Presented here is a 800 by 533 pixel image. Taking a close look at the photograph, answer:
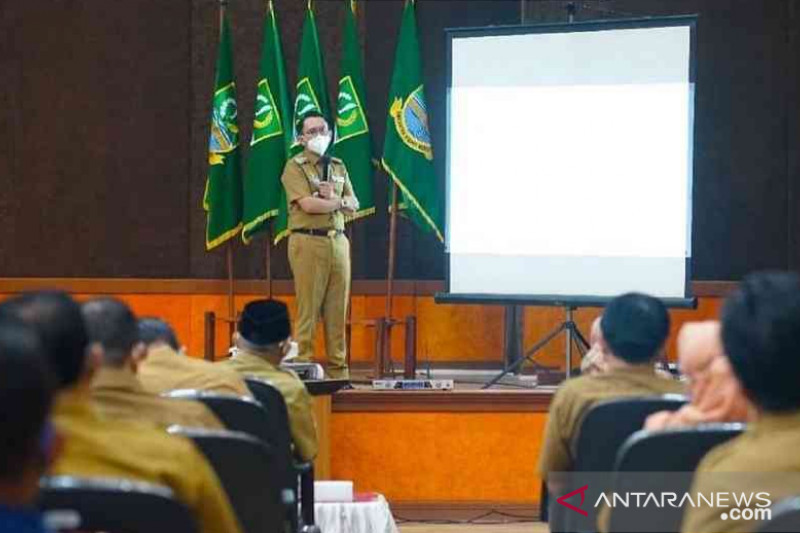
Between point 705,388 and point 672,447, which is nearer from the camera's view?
point 672,447

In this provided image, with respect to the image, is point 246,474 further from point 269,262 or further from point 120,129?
point 120,129

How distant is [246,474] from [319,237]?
200 inches

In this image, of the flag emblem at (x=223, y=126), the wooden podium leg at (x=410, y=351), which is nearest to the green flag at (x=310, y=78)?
the flag emblem at (x=223, y=126)

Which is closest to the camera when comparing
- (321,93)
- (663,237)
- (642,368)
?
(642,368)

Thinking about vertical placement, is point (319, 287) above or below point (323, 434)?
above

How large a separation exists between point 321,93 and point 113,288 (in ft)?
6.85

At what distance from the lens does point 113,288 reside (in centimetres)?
991

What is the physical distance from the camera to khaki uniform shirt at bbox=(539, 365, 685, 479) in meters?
3.60

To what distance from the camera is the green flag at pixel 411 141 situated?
8.70 metres

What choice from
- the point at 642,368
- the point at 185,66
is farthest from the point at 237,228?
the point at 642,368

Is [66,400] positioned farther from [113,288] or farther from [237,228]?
[113,288]

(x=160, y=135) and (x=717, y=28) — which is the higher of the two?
(x=717, y=28)

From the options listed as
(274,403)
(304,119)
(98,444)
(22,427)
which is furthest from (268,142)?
(22,427)

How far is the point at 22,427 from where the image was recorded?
5.33ft
